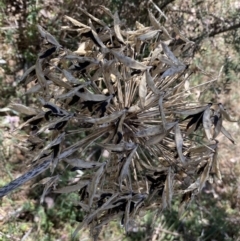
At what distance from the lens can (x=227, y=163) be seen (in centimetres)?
393

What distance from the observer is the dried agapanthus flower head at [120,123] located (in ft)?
5.58

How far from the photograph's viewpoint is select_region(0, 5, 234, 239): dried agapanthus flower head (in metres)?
1.70

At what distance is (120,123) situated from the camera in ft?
5.49

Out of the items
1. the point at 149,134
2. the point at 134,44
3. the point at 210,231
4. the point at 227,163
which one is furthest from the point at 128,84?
the point at 227,163

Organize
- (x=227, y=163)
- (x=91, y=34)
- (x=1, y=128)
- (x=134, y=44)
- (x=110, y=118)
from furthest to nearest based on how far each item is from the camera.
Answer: (x=227, y=163), (x=1, y=128), (x=134, y=44), (x=91, y=34), (x=110, y=118)

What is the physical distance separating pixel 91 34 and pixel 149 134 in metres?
0.50

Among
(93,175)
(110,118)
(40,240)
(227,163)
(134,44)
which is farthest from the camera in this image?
(227,163)

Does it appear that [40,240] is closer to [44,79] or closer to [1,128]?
[1,128]

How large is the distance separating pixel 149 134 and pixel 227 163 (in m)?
2.40

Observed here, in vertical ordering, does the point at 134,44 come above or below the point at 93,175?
above

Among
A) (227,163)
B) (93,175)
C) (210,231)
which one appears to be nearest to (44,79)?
(93,175)

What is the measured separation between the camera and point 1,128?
3262 millimetres

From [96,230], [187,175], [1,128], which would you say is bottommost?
[1,128]

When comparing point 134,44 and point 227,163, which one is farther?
point 227,163
